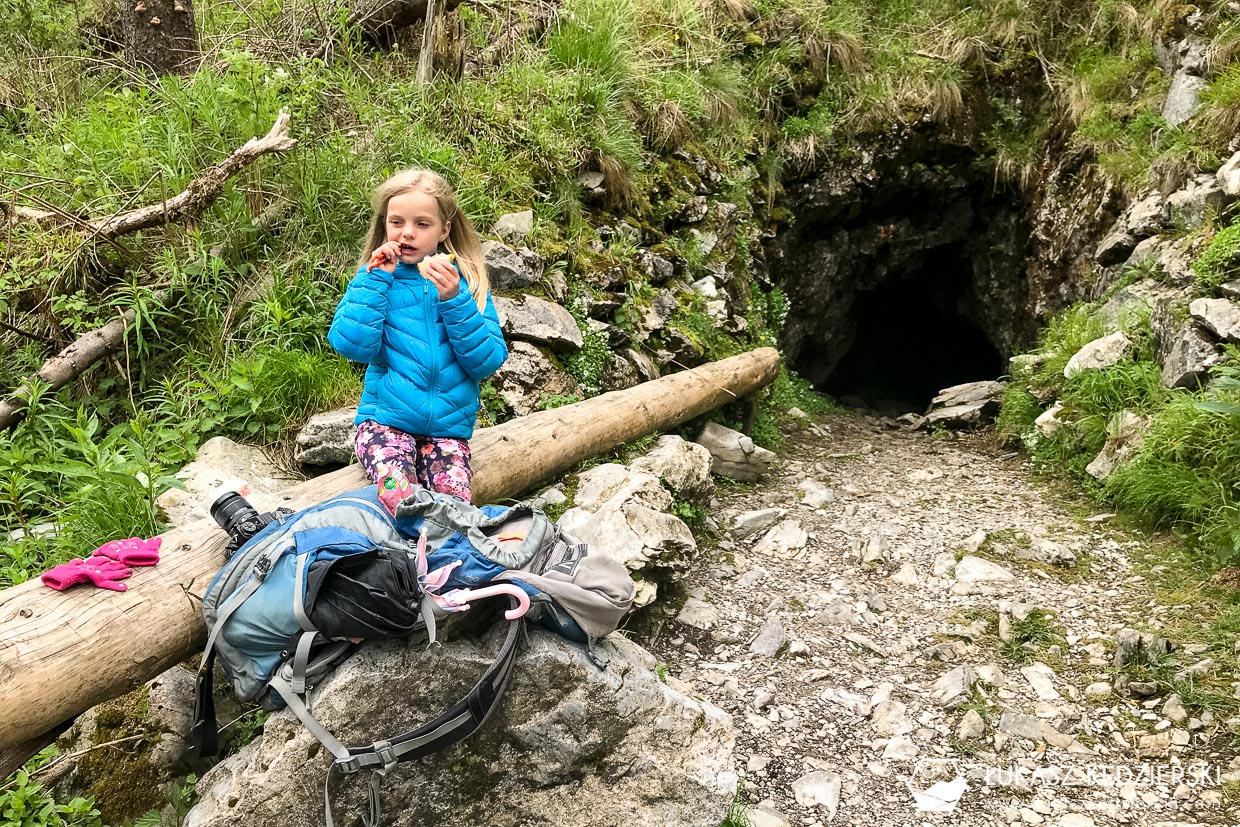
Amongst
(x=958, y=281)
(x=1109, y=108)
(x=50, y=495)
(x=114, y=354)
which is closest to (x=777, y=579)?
(x=50, y=495)

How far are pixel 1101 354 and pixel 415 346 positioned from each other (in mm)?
5629

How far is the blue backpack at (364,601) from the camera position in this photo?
235 cm

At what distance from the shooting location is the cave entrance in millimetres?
12758

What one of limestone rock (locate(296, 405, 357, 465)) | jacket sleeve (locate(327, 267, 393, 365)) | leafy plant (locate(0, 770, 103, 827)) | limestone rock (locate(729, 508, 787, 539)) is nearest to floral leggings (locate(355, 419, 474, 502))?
jacket sleeve (locate(327, 267, 393, 365))

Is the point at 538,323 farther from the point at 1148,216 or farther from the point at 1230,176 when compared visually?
the point at 1148,216

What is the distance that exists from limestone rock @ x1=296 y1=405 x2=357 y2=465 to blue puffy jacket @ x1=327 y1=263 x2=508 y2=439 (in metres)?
0.66

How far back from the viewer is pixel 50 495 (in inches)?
155

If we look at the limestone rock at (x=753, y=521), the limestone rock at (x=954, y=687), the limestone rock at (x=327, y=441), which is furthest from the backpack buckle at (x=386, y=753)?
the limestone rock at (x=753, y=521)

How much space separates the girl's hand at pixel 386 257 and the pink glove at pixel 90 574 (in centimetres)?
154

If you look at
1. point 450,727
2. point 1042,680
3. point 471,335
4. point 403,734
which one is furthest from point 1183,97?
point 403,734

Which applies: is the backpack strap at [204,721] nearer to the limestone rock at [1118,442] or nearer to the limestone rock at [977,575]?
the limestone rock at [977,575]

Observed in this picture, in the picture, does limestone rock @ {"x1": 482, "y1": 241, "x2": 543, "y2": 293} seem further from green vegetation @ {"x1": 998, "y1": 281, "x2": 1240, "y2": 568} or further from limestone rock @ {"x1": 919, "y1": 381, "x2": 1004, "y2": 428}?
limestone rock @ {"x1": 919, "y1": 381, "x2": 1004, "y2": 428}

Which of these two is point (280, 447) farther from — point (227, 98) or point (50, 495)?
point (227, 98)

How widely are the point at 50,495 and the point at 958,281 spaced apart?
1207 cm
